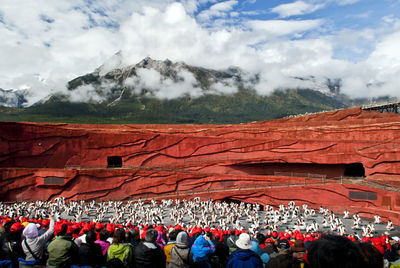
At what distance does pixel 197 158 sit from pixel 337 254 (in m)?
22.8

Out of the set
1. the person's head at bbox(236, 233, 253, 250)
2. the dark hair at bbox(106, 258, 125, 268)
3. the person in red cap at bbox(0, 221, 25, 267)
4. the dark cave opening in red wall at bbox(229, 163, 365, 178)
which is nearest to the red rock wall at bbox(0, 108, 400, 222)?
the dark cave opening in red wall at bbox(229, 163, 365, 178)

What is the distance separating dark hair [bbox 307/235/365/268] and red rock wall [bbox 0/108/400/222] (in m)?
19.0

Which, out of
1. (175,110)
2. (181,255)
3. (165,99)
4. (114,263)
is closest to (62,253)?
(114,263)

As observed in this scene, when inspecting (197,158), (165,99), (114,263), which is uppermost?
(165,99)

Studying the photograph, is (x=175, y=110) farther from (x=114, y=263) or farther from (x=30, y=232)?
(x=114, y=263)

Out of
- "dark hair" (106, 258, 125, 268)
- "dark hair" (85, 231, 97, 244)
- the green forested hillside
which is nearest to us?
"dark hair" (106, 258, 125, 268)

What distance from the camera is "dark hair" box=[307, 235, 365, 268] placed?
7.17ft

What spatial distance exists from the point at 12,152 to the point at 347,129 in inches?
1051

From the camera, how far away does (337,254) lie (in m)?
2.22

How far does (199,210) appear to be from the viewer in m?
20.1

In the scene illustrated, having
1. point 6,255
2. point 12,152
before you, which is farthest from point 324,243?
point 12,152

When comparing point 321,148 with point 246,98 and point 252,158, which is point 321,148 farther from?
point 246,98

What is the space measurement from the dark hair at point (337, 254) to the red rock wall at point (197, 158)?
19.0m

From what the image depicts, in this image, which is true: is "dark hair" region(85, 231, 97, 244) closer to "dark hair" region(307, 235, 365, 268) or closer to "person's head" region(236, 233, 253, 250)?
"person's head" region(236, 233, 253, 250)
